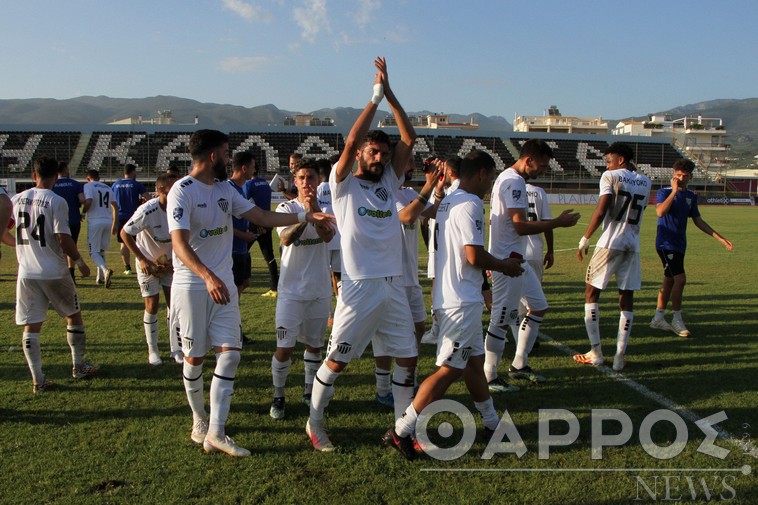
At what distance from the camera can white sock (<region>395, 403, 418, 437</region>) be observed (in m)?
4.27

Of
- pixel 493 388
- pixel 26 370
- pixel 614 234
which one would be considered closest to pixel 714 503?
pixel 493 388

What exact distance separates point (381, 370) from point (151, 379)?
2.61m

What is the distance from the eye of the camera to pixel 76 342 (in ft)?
19.8

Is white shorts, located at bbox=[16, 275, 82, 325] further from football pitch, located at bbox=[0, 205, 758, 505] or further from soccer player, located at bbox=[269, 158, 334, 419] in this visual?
soccer player, located at bbox=[269, 158, 334, 419]

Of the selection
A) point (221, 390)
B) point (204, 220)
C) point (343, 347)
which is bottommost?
point (221, 390)

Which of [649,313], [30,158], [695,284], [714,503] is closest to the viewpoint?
[714,503]

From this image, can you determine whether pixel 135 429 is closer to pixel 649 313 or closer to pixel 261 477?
pixel 261 477

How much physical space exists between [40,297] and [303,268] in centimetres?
286

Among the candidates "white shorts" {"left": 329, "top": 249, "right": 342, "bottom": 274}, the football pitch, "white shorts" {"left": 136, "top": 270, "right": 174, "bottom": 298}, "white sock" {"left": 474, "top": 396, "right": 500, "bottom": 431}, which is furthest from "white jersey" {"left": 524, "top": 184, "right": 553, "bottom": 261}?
"white shorts" {"left": 136, "top": 270, "right": 174, "bottom": 298}

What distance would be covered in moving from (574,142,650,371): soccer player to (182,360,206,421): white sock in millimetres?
4365

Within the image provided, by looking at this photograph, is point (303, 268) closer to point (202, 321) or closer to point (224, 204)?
point (224, 204)

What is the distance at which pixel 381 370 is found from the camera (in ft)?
17.7

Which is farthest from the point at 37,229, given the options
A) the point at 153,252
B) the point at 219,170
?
the point at 219,170

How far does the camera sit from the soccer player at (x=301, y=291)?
5027 millimetres
